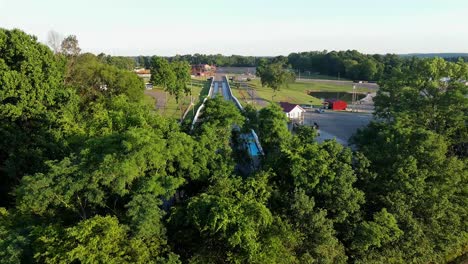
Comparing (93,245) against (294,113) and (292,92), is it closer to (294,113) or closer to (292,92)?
(294,113)

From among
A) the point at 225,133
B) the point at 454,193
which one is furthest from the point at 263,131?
the point at 454,193

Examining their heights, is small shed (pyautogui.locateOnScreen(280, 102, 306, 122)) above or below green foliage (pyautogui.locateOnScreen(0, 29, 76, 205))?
below

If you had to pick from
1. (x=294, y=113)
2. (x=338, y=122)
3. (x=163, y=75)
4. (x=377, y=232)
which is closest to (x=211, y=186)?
(x=377, y=232)

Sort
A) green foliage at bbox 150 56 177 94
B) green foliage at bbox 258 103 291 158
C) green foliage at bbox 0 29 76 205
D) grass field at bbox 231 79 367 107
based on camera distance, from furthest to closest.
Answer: grass field at bbox 231 79 367 107 → green foliage at bbox 150 56 177 94 → green foliage at bbox 258 103 291 158 → green foliage at bbox 0 29 76 205

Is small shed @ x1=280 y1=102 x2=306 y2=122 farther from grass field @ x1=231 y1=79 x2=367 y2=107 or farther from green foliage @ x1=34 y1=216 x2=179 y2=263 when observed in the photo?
green foliage @ x1=34 y1=216 x2=179 y2=263

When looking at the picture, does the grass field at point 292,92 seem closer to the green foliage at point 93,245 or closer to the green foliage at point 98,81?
the green foliage at point 98,81

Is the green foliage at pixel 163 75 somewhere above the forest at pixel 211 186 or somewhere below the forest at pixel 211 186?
above

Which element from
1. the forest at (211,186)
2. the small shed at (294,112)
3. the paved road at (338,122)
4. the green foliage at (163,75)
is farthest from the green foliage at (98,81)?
the paved road at (338,122)

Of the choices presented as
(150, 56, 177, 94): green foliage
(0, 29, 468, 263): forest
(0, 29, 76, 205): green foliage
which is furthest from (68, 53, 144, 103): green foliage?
(0, 29, 76, 205): green foliage
